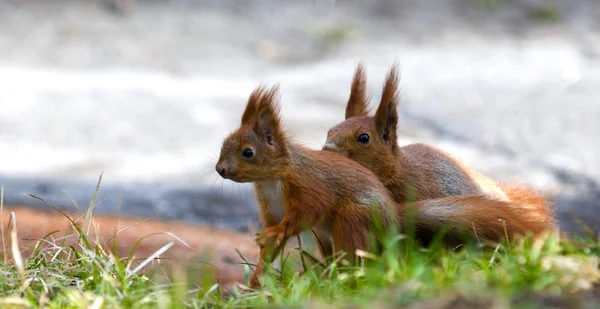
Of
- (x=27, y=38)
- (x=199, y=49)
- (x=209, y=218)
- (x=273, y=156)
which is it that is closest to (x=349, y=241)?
(x=273, y=156)

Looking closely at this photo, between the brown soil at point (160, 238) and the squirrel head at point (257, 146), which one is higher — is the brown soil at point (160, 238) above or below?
below

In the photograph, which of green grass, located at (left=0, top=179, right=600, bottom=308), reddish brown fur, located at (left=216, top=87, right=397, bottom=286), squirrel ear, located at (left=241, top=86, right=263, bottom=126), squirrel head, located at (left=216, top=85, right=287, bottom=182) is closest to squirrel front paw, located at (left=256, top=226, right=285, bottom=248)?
reddish brown fur, located at (left=216, top=87, right=397, bottom=286)

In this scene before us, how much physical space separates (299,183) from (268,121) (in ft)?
1.16

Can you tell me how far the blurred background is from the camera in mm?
8016

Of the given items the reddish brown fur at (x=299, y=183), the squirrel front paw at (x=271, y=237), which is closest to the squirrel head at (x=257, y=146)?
the reddish brown fur at (x=299, y=183)

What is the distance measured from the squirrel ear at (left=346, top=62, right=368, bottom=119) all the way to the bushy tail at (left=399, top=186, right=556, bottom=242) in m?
0.87

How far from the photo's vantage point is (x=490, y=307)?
8.67 feet

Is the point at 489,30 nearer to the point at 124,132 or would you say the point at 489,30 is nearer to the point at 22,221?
the point at 124,132

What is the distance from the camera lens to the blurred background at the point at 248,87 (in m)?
8.02

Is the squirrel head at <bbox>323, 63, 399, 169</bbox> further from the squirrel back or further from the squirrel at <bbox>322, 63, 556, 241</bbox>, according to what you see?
the squirrel back

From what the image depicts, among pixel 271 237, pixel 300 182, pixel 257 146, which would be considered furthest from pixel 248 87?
pixel 271 237

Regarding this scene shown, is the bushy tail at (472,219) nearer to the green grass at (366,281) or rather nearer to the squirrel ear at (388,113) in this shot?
the green grass at (366,281)

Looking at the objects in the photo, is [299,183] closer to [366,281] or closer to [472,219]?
[366,281]

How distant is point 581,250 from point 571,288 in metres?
0.84
